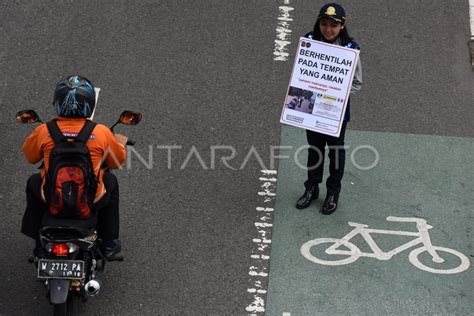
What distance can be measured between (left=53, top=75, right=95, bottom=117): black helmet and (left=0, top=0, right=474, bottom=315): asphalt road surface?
1.63m

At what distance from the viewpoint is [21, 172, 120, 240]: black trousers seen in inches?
289

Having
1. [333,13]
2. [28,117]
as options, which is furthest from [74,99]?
[333,13]

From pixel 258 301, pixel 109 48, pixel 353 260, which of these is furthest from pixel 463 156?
pixel 109 48

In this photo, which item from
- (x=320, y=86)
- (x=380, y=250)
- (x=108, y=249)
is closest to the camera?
(x=108, y=249)

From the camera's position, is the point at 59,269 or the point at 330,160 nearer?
the point at 59,269

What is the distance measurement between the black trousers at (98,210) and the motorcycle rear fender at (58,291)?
60cm

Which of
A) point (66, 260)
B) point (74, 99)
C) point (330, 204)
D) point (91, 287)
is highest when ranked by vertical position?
point (74, 99)

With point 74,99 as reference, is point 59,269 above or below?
below

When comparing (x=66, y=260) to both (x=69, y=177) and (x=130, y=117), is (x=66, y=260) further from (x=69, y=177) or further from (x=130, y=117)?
(x=130, y=117)

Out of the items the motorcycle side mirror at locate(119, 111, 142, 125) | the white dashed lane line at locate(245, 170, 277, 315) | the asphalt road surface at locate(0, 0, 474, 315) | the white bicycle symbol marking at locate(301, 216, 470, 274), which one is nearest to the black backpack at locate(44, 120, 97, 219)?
the motorcycle side mirror at locate(119, 111, 142, 125)

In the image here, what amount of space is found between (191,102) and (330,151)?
2.28m

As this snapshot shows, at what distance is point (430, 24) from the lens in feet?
40.5

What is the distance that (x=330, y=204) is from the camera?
29.7 ft

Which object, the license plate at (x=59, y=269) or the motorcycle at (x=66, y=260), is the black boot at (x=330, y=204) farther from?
the license plate at (x=59, y=269)
